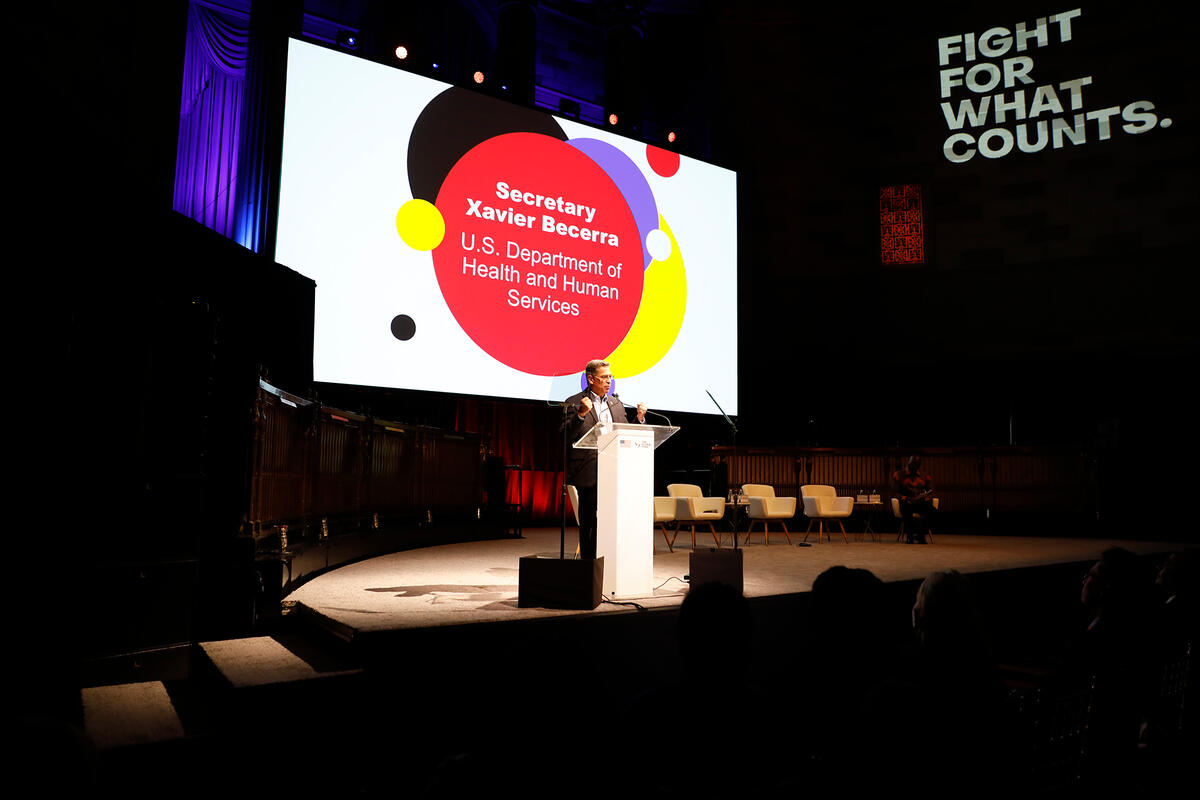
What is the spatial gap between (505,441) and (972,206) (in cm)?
787

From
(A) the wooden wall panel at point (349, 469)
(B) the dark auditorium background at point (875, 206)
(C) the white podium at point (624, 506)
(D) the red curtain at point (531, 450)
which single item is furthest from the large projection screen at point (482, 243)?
(D) the red curtain at point (531, 450)

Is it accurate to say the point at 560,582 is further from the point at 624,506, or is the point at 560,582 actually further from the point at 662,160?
the point at 662,160

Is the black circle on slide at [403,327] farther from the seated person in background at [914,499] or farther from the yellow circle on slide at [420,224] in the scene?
the seated person in background at [914,499]

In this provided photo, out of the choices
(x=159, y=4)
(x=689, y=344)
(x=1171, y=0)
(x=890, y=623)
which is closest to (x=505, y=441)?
(x=689, y=344)

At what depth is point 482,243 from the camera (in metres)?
7.52

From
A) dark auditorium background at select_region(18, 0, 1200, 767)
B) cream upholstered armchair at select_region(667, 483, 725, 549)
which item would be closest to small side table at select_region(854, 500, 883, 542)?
dark auditorium background at select_region(18, 0, 1200, 767)

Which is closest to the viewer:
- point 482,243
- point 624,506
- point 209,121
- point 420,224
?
point 624,506

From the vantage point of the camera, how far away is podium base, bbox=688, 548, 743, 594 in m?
4.22

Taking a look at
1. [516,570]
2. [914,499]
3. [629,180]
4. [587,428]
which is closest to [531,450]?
[629,180]

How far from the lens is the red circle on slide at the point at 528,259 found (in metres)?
7.48

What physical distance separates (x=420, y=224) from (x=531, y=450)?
539cm

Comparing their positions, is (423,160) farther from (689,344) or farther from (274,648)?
(274,648)

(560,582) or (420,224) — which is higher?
(420,224)

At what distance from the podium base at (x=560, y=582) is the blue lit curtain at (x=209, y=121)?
20.5 feet
